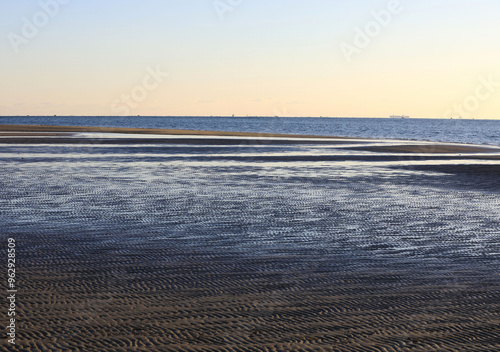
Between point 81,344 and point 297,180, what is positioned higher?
point 297,180

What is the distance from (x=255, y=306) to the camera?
7148 mm

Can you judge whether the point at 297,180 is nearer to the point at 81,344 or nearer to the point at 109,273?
the point at 109,273

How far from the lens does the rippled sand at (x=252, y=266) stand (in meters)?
6.27

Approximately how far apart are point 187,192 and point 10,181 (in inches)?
270

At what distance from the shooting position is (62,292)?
765cm

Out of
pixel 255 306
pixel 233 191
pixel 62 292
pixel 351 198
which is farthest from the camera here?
pixel 233 191

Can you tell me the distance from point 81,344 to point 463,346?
406 cm

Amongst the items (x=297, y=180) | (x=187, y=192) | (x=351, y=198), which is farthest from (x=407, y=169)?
(x=187, y=192)

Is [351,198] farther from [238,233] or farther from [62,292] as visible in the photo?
[62,292]

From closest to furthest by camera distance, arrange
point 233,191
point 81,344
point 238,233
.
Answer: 1. point 81,344
2. point 238,233
3. point 233,191

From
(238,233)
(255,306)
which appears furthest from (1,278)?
(238,233)

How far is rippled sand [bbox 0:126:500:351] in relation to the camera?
20.6ft

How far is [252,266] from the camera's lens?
9.13m

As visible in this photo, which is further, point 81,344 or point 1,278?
point 1,278
